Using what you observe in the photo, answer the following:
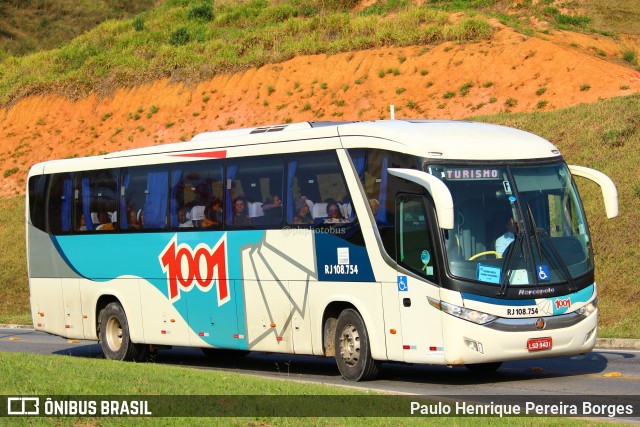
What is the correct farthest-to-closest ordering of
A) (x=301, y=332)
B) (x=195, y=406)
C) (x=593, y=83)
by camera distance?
(x=593, y=83) → (x=301, y=332) → (x=195, y=406)

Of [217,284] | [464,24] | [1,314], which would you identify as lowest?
[1,314]

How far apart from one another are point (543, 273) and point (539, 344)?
0.90 meters

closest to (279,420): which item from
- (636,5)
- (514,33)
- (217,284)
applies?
(217,284)

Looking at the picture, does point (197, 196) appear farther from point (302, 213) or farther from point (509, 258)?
point (509, 258)

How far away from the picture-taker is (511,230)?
14.0m

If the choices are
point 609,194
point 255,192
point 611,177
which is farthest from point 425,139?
point 611,177

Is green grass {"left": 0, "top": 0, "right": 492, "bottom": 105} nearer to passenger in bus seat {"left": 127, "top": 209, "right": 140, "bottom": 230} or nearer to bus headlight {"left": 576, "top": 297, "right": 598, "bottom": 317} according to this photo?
passenger in bus seat {"left": 127, "top": 209, "right": 140, "bottom": 230}

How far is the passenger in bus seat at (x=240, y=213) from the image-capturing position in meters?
16.8

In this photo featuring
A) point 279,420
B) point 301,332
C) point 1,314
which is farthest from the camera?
point 1,314

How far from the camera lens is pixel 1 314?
35.0 m

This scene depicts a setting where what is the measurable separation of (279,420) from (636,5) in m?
50.6

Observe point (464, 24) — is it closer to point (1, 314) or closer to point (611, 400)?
point (1, 314)

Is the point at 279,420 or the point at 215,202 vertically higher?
the point at 215,202

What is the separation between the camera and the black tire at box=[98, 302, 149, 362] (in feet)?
63.7
